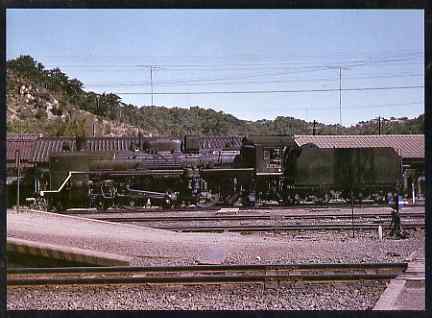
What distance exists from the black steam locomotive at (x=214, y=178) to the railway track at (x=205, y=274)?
27.9 feet

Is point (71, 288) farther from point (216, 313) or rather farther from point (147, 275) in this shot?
point (216, 313)

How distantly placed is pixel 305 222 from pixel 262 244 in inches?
135

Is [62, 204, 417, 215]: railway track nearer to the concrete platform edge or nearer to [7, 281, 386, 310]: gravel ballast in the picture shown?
the concrete platform edge

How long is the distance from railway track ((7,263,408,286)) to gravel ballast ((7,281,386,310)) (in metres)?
0.13

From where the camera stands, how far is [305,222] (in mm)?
13570

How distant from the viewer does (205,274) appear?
26.0 feet

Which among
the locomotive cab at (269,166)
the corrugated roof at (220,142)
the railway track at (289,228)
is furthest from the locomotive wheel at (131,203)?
the railway track at (289,228)

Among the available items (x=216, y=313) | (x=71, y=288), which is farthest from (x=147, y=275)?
(x=216, y=313)

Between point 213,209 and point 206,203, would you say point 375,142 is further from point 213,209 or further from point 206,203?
point 206,203

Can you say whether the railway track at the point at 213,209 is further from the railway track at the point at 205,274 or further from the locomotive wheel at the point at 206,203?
the railway track at the point at 205,274

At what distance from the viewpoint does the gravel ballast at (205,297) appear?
6438mm

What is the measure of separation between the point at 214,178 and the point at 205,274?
1032cm
